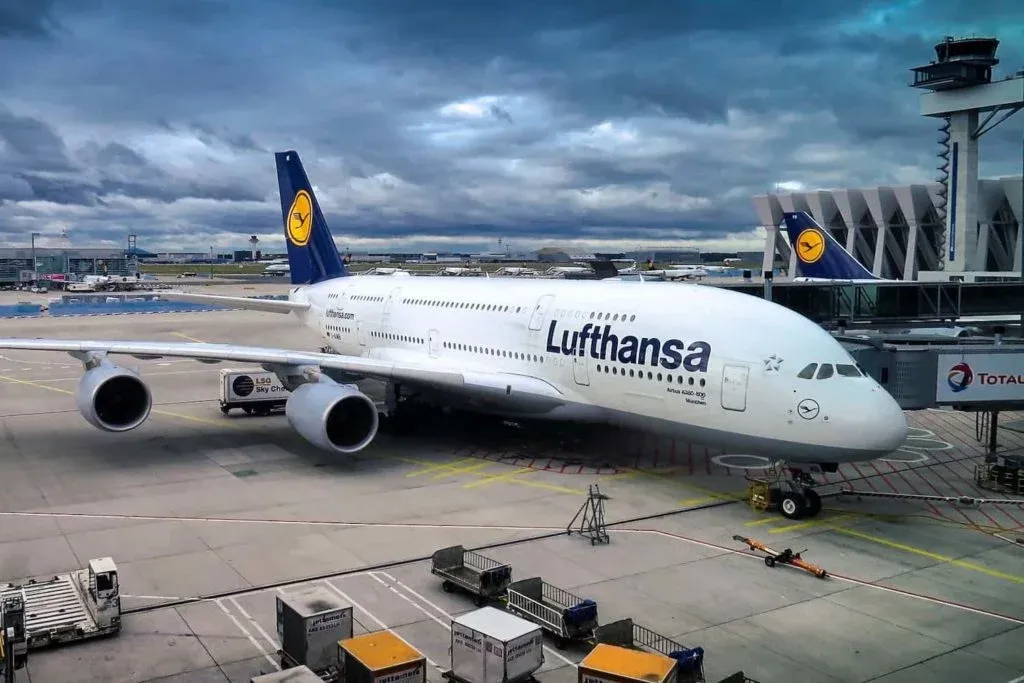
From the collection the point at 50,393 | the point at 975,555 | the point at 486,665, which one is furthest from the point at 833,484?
the point at 50,393

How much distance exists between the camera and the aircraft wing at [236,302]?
1130 inches

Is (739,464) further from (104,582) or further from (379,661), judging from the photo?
(104,582)

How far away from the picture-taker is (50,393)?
1235 inches

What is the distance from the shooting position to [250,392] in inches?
1056

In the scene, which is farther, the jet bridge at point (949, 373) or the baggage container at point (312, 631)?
the jet bridge at point (949, 373)

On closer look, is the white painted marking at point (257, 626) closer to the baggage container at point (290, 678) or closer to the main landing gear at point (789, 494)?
the baggage container at point (290, 678)

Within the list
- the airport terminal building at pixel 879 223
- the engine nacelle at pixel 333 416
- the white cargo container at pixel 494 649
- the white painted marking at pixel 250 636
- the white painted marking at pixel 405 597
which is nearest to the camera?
the white cargo container at pixel 494 649

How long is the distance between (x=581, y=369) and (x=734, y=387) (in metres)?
3.83

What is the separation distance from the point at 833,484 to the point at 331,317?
17.9 meters

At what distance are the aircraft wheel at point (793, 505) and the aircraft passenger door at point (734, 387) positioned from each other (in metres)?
2.12

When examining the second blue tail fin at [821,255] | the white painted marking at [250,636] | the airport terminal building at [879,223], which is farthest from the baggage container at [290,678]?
the airport terminal building at [879,223]

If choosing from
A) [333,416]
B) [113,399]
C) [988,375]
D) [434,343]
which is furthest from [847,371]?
[113,399]

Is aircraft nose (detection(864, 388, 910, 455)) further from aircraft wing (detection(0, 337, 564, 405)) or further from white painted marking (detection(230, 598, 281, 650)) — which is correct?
white painted marking (detection(230, 598, 281, 650))

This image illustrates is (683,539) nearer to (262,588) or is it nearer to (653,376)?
(653,376)
